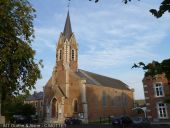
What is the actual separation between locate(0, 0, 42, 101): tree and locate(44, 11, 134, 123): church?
101 feet

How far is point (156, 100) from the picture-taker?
38.2 metres

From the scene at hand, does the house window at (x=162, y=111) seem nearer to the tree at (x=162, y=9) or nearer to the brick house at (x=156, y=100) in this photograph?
the brick house at (x=156, y=100)

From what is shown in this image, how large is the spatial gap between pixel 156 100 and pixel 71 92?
988 inches

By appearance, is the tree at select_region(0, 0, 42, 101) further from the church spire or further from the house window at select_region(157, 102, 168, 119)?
the church spire

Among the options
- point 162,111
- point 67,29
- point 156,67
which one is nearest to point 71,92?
point 67,29

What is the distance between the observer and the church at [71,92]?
2249 inches

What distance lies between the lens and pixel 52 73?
63.1 metres

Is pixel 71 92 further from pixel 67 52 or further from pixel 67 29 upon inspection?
pixel 67 29

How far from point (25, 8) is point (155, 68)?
23.1m

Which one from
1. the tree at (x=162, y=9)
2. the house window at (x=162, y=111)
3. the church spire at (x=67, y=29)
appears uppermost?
the church spire at (x=67, y=29)

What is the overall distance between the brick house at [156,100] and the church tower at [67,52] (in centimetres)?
2561

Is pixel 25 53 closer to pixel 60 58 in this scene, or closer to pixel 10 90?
pixel 10 90

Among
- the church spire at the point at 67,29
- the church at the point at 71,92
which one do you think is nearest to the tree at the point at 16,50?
the church at the point at 71,92

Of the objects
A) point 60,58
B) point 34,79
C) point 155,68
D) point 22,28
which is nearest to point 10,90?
point 34,79
